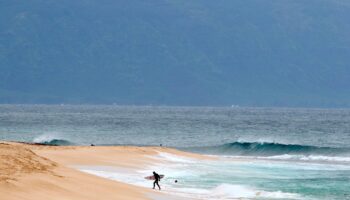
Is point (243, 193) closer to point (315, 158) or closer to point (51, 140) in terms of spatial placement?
point (315, 158)

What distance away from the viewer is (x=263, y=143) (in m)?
99.0

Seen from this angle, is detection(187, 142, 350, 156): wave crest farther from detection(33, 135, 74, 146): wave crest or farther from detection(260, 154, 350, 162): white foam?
detection(33, 135, 74, 146): wave crest

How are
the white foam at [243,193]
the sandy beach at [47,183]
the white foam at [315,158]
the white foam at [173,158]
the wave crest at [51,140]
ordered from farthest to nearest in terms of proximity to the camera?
the wave crest at [51,140]
the white foam at [315,158]
the white foam at [173,158]
the white foam at [243,193]
the sandy beach at [47,183]

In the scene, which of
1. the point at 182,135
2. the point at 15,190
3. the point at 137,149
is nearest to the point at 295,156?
the point at 137,149

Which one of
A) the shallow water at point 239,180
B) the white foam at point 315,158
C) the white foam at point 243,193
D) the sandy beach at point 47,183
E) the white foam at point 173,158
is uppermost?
the white foam at point 315,158

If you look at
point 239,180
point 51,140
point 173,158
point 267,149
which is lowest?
point 239,180

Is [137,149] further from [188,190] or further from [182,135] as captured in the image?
[182,135]

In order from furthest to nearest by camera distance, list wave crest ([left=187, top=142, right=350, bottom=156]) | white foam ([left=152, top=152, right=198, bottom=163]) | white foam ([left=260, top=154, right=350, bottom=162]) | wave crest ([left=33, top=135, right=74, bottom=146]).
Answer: wave crest ([left=33, top=135, right=74, bottom=146]), wave crest ([left=187, top=142, right=350, bottom=156]), white foam ([left=260, top=154, right=350, bottom=162]), white foam ([left=152, top=152, right=198, bottom=163])

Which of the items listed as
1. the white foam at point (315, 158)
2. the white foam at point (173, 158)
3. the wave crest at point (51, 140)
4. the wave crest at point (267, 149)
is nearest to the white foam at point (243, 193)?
the white foam at point (173, 158)

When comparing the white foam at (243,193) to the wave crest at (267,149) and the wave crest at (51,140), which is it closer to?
the wave crest at (267,149)

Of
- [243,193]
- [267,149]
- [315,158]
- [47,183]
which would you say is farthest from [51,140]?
[47,183]

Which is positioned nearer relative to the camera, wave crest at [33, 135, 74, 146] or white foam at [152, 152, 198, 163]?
white foam at [152, 152, 198, 163]

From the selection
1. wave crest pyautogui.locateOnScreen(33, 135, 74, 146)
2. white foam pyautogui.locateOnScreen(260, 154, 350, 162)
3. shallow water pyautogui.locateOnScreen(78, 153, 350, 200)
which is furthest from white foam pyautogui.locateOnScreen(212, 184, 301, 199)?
wave crest pyautogui.locateOnScreen(33, 135, 74, 146)

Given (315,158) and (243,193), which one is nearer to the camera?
(243,193)
